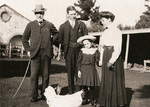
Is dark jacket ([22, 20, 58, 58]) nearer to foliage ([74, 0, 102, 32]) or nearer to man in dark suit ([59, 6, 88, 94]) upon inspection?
man in dark suit ([59, 6, 88, 94])

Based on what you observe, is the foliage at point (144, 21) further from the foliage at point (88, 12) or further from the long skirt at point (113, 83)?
the long skirt at point (113, 83)

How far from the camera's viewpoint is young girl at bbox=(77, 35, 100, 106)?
19.5ft

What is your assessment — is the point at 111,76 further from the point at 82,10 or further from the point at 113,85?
the point at 82,10

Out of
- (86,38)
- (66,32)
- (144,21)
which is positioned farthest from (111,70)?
(144,21)

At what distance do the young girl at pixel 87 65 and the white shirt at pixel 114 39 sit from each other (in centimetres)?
71

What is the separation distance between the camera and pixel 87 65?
6.01m

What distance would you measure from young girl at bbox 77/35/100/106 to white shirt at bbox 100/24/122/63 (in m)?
0.71

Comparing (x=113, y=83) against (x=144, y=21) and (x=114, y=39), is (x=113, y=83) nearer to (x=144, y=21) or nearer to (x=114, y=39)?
(x=114, y=39)

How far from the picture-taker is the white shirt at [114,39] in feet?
16.8

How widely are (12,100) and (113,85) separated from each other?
97.5 inches

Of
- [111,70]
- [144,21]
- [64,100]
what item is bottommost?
[64,100]

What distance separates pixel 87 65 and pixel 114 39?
1.09 metres

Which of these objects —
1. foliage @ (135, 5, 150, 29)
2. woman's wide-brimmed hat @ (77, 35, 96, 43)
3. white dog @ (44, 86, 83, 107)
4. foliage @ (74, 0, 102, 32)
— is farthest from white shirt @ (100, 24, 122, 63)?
foliage @ (74, 0, 102, 32)

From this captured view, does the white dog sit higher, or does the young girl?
the young girl
